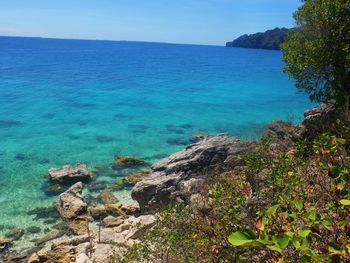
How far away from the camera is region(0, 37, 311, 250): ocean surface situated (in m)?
27.5

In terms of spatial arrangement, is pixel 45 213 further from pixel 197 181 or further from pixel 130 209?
pixel 197 181

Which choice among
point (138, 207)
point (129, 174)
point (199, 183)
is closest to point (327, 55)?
point (199, 183)

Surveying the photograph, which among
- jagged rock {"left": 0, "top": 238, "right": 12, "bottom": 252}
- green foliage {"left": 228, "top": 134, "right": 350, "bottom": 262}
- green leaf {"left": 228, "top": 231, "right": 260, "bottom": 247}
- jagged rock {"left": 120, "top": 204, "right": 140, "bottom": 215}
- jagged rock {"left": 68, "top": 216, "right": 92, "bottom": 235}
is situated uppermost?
green leaf {"left": 228, "top": 231, "right": 260, "bottom": 247}

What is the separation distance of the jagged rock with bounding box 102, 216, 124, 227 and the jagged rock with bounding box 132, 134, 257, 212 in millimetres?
1480

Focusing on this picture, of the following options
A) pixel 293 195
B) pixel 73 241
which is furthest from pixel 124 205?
pixel 293 195

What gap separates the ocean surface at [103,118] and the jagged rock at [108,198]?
2.18 ft

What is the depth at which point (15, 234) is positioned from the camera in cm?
2008

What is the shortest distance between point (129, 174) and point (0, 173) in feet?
32.8

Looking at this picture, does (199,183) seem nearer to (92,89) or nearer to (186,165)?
(186,165)

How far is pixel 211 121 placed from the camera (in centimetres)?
4759

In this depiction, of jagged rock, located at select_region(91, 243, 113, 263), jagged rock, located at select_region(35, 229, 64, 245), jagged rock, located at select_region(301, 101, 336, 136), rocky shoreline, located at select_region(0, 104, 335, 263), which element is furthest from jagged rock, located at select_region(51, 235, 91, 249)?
jagged rock, located at select_region(301, 101, 336, 136)

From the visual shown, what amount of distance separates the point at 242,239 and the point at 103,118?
156 ft

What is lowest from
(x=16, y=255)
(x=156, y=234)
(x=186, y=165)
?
(x=16, y=255)

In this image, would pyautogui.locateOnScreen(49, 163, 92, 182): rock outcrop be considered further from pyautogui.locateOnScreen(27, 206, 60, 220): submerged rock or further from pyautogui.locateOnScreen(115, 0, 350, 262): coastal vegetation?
pyautogui.locateOnScreen(115, 0, 350, 262): coastal vegetation
